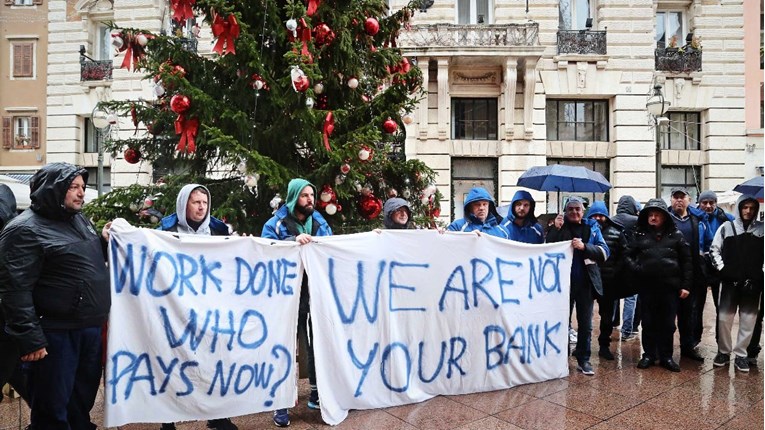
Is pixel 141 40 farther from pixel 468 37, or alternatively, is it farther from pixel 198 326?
pixel 468 37

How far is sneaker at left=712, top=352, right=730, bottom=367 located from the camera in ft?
18.2

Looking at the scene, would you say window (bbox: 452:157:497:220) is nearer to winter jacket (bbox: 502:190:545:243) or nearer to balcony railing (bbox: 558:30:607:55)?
balcony railing (bbox: 558:30:607:55)

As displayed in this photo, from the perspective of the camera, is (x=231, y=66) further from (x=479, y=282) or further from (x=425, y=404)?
(x=425, y=404)

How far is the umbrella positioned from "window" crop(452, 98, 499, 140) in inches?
381

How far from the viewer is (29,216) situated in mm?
2963

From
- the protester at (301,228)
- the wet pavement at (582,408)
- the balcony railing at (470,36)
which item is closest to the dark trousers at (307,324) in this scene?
the protester at (301,228)

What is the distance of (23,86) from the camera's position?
64.5 ft

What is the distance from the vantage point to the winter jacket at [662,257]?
5.31 meters

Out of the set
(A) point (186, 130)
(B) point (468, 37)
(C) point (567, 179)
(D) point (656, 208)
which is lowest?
(D) point (656, 208)

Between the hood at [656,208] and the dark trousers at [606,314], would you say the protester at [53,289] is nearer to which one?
the dark trousers at [606,314]

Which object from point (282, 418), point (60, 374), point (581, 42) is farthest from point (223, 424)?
point (581, 42)

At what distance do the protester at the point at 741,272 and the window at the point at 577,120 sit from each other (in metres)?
12.9

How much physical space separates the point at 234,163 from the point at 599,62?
1528 centimetres

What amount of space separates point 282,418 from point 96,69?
19.1 metres
